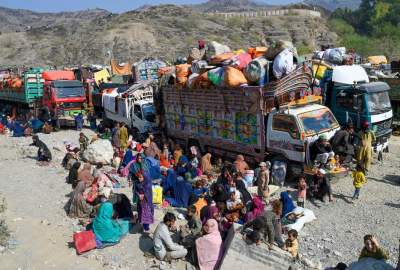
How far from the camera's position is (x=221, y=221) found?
25.3ft

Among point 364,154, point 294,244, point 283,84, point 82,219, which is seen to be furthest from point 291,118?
point 82,219

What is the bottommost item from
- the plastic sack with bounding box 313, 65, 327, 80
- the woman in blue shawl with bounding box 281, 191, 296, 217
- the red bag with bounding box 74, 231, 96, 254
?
the red bag with bounding box 74, 231, 96, 254

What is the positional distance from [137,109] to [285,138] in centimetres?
744

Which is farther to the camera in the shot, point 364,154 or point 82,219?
point 364,154

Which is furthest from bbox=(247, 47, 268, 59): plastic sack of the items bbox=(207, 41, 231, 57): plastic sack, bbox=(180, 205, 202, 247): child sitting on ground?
bbox=(180, 205, 202, 247): child sitting on ground

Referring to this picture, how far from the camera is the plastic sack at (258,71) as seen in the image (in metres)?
10.5

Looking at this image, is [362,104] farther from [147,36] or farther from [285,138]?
[147,36]

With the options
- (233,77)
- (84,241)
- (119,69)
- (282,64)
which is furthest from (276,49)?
(119,69)

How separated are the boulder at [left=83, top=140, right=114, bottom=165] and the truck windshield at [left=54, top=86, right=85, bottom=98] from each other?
25.5ft

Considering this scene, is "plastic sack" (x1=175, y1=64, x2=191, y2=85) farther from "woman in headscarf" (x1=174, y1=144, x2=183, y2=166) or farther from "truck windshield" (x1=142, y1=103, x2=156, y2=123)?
"truck windshield" (x1=142, y1=103, x2=156, y2=123)

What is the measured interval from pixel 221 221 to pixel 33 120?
16.0 m

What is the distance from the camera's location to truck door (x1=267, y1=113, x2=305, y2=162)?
10.1 meters

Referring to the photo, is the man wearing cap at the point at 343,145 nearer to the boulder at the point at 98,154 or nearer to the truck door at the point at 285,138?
the truck door at the point at 285,138

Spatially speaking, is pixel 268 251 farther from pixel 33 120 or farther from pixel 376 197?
pixel 33 120
